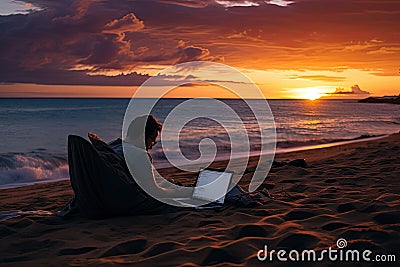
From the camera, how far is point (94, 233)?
4.36 meters

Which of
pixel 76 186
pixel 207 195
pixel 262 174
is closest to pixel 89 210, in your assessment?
pixel 76 186

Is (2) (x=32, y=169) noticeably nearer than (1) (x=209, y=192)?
A: No

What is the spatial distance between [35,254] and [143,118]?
2223 mm

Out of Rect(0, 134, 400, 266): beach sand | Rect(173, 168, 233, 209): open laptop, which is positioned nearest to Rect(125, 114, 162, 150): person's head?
Rect(173, 168, 233, 209): open laptop

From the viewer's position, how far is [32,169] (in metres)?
12.9

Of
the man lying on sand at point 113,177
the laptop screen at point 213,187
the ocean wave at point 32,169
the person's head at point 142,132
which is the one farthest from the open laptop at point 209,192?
the ocean wave at point 32,169

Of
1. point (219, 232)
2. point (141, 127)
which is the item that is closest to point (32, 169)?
point (141, 127)

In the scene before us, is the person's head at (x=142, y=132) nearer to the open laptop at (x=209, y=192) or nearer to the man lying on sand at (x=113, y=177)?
the man lying on sand at (x=113, y=177)

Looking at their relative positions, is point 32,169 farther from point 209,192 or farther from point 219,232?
point 219,232

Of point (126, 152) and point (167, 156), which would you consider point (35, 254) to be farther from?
point (167, 156)

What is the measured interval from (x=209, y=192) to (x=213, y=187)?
9 centimetres

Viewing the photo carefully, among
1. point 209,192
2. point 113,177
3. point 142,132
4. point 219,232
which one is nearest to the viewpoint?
point 219,232

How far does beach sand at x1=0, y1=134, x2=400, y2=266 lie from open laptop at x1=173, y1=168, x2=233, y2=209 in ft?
0.77

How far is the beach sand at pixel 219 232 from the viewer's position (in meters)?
3.48
